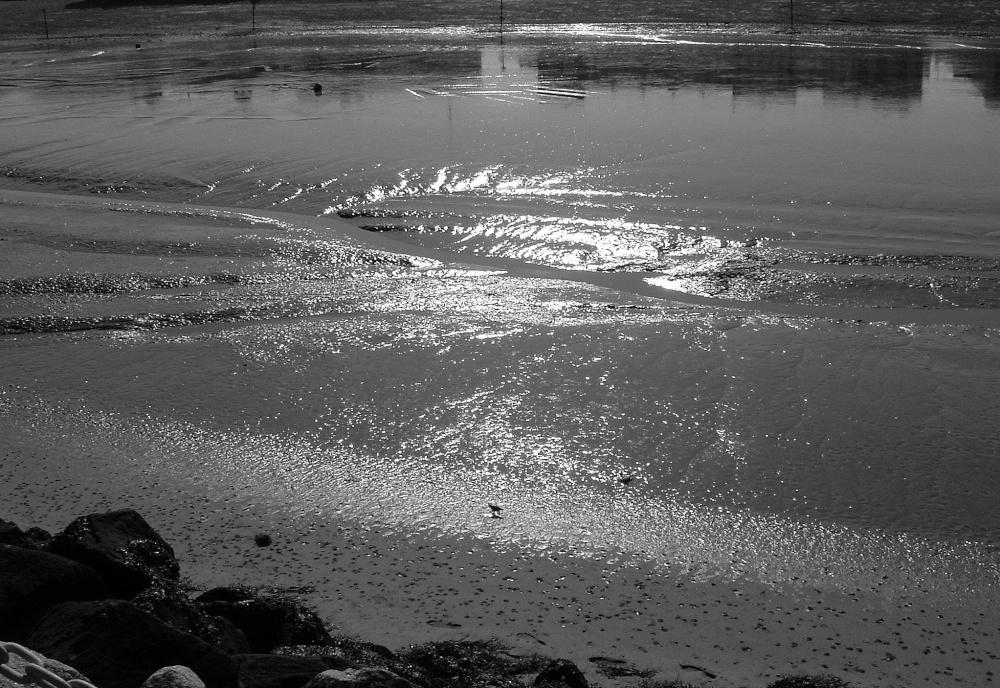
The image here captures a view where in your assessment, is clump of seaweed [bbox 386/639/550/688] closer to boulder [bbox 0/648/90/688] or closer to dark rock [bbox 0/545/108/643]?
boulder [bbox 0/648/90/688]

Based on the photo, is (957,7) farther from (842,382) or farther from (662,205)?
(842,382)

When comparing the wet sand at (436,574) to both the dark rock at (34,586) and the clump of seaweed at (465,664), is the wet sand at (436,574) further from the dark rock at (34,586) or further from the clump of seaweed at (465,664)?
the dark rock at (34,586)

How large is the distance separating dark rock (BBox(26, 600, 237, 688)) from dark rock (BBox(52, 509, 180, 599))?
47 centimetres

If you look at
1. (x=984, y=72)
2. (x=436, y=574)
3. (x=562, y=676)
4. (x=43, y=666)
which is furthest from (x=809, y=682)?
(x=984, y=72)

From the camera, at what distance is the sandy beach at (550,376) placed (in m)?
3.90

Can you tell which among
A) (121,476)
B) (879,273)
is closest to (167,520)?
(121,476)

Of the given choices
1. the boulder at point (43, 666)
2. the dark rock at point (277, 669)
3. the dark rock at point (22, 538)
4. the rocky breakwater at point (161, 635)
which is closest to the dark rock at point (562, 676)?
the rocky breakwater at point (161, 635)

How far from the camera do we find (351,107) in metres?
14.8

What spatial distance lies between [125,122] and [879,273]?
34.8 feet

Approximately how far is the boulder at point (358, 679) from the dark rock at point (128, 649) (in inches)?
12.5

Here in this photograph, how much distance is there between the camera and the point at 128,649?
9.78 feet

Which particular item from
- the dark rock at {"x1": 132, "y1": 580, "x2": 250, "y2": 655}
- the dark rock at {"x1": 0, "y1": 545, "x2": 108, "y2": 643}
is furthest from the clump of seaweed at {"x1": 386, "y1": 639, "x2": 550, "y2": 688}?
the dark rock at {"x1": 0, "y1": 545, "x2": 108, "y2": 643}

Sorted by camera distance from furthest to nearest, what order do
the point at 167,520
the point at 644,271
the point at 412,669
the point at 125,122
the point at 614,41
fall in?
the point at 614,41 < the point at 125,122 < the point at 644,271 < the point at 167,520 < the point at 412,669

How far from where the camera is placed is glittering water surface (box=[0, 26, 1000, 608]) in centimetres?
457
